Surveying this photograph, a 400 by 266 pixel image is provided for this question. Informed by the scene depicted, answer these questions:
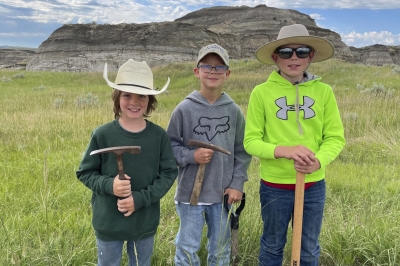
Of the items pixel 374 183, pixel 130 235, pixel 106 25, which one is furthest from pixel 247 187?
pixel 106 25

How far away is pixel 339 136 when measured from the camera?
7.82 feet

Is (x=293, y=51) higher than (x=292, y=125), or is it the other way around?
(x=293, y=51)

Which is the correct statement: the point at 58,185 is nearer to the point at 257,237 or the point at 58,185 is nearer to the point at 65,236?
the point at 65,236

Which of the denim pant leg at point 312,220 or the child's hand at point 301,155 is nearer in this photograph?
the child's hand at point 301,155

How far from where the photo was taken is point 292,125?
7.80 feet

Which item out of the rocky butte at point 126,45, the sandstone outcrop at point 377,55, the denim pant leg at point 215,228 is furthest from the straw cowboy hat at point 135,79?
the sandstone outcrop at point 377,55

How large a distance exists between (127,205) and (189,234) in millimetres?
679

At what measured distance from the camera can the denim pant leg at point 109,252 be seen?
2.16 meters

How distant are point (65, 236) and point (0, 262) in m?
0.64

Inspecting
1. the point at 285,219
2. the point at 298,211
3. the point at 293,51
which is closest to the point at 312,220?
the point at 285,219

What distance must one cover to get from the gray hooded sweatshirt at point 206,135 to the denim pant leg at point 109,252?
0.57 m

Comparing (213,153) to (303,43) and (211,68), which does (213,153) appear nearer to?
(211,68)

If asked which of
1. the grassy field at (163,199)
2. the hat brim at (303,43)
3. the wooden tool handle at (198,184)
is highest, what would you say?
the hat brim at (303,43)

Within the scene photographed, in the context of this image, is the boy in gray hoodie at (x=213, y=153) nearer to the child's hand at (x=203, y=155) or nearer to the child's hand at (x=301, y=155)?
the child's hand at (x=203, y=155)
